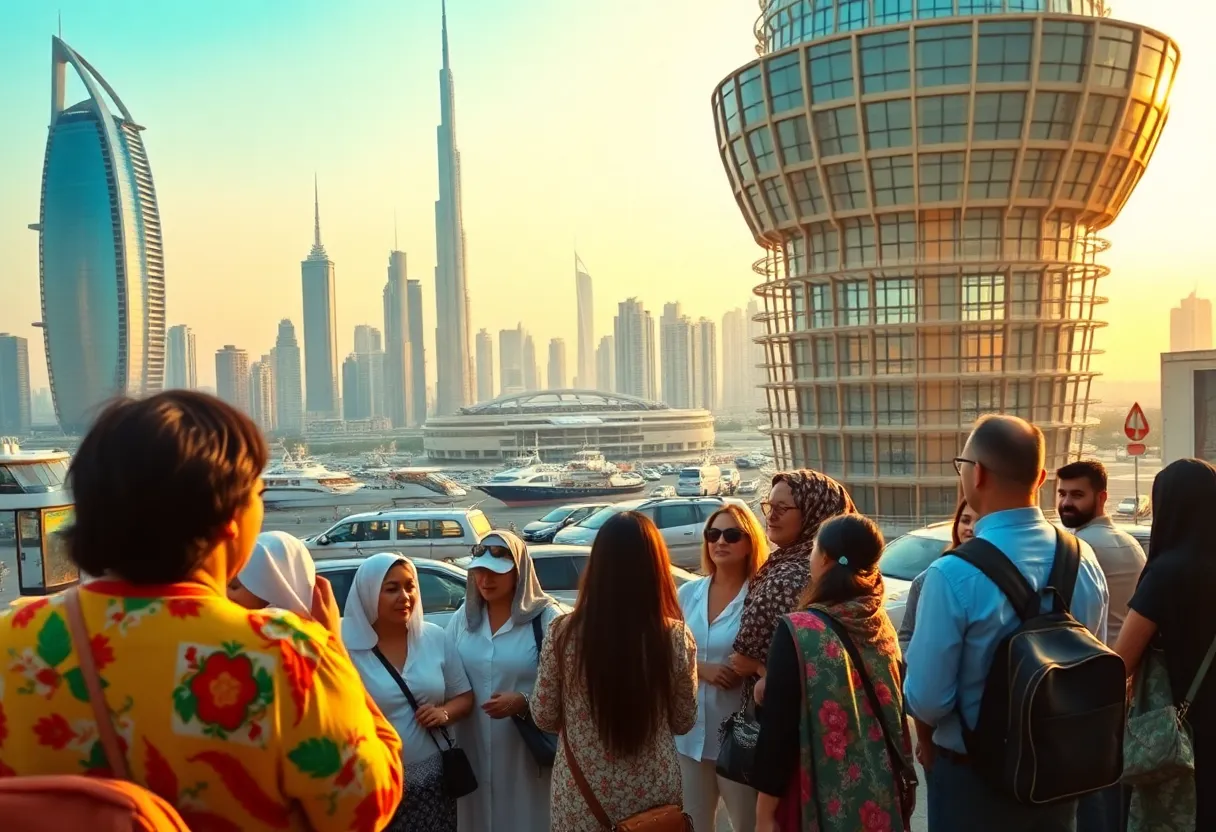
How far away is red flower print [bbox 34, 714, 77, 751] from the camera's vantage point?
1.32m

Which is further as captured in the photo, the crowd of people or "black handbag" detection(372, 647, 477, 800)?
"black handbag" detection(372, 647, 477, 800)

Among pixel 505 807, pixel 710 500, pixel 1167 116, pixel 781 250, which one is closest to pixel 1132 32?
pixel 1167 116

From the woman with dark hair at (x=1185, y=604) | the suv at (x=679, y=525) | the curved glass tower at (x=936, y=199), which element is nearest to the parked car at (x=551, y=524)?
the suv at (x=679, y=525)

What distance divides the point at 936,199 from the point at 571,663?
36383mm

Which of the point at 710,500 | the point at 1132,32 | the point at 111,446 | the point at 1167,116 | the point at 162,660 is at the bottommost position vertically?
the point at 710,500

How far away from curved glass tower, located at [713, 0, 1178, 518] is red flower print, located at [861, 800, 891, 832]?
35598 mm

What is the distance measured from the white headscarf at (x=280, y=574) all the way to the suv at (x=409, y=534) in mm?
11722

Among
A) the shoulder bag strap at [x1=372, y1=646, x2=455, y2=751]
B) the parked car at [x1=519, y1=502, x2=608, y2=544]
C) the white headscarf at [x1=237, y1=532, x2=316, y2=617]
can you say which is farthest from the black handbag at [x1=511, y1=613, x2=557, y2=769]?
the parked car at [x1=519, y1=502, x2=608, y2=544]

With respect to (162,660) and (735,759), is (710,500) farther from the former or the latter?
(162,660)

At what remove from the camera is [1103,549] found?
435cm

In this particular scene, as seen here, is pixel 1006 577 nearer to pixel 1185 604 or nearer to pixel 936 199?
pixel 1185 604

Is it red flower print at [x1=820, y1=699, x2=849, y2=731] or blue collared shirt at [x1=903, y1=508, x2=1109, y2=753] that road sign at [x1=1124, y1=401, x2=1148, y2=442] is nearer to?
blue collared shirt at [x1=903, y1=508, x2=1109, y2=753]

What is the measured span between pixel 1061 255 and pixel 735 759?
39883 millimetres

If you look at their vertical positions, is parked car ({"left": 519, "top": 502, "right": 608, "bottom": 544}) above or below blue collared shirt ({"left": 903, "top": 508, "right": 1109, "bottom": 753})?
below
